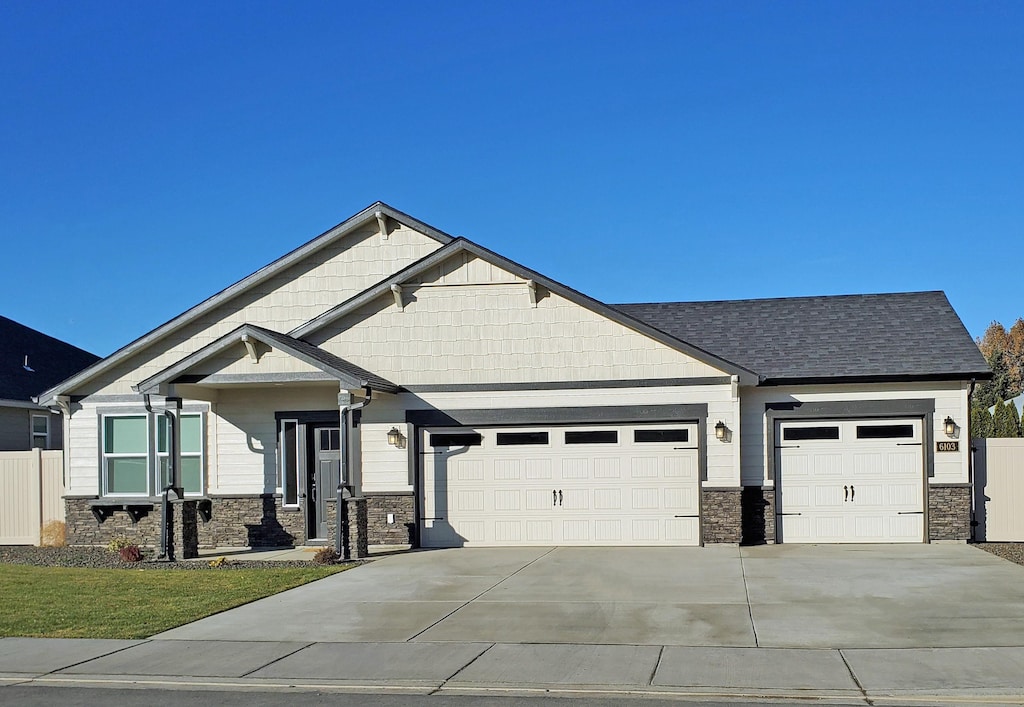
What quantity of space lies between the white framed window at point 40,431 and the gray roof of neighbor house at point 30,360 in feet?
2.31

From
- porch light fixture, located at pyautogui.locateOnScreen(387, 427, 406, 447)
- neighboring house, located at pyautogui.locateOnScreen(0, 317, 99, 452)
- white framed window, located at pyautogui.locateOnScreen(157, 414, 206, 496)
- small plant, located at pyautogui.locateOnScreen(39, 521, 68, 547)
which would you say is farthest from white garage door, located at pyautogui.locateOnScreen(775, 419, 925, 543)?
neighboring house, located at pyautogui.locateOnScreen(0, 317, 99, 452)

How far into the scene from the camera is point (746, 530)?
63.0 ft

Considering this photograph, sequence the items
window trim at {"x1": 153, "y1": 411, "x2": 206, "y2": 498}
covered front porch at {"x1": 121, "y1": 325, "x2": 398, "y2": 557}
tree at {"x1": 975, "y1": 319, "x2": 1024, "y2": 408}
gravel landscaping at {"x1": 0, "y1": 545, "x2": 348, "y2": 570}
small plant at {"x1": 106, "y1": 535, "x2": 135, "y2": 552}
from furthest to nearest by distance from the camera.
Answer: tree at {"x1": 975, "y1": 319, "x2": 1024, "y2": 408} → window trim at {"x1": 153, "y1": 411, "x2": 206, "y2": 498} → covered front porch at {"x1": 121, "y1": 325, "x2": 398, "y2": 557} → small plant at {"x1": 106, "y1": 535, "x2": 135, "y2": 552} → gravel landscaping at {"x1": 0, "y1": 545, "x2": 348, "y2": 570}

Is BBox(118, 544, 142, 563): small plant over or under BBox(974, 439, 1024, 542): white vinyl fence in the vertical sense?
under

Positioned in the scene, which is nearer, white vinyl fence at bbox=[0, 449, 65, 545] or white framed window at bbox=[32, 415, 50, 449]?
white vinyl fence at bbox=[0, 449, 65, 545]

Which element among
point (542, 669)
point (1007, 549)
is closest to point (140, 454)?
point (542, 669)

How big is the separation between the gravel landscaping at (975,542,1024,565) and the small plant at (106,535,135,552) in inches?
585

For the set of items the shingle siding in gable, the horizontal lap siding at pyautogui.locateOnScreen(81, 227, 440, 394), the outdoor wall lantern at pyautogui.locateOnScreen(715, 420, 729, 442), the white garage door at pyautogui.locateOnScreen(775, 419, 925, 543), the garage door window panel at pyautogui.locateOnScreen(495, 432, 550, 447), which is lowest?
the white garage door at pyautogui.locateOnScreen(775, 419, 925, 543)

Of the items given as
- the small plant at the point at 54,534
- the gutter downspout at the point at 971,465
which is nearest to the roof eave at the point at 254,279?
the small plant at the point at 54,534

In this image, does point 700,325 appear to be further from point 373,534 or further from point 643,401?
point 373,534

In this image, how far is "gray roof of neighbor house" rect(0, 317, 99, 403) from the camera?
27953 mm

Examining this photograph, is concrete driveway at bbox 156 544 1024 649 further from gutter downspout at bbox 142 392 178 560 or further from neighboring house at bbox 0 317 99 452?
neighboring house at bbox 0 317 99 452

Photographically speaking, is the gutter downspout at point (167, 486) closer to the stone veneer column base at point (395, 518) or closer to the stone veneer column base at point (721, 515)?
the stone veneer column base at point (395, 518)

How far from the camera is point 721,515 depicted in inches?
736
